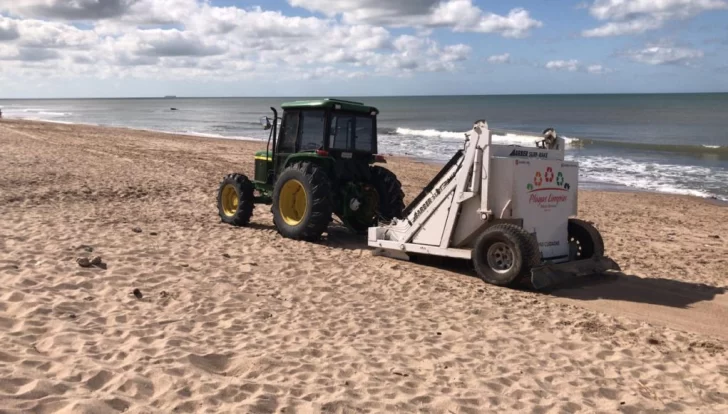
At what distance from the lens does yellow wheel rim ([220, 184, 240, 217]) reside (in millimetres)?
10602

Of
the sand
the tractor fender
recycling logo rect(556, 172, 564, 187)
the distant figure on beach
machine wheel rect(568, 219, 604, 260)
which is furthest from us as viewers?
the tractor fender

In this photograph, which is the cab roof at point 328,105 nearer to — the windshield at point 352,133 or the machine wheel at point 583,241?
the windshield at point 352,133

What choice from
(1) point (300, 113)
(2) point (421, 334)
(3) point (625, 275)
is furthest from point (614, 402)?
(1) point (300, 113)

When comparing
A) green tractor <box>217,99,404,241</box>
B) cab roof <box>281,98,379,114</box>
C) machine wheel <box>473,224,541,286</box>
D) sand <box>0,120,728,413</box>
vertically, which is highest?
cab roof <box>281,98,379,114</box>

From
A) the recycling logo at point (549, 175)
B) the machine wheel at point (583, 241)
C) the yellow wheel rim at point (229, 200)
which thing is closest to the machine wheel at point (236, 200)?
the yellow wheel rim at point (229, 200)

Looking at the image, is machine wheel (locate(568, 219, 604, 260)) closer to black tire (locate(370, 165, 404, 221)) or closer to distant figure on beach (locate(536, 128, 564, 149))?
distant figure on beach (locate(536, 128, 564, 149))

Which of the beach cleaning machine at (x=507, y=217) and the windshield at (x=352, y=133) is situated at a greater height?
the windshield at (x=352, y=133)

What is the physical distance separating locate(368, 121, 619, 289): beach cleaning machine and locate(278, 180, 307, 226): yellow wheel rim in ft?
6.92

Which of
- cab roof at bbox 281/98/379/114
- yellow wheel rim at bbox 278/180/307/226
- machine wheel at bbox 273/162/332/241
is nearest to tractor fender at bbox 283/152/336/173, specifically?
machine wheel at bbox 273/162/332/241

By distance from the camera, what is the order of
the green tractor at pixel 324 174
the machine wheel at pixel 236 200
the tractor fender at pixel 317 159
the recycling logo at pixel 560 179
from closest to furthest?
the recycling logo at pixel 560 179 < the green tractor at pixel 324 174 < the tractor fender at pixel 317 159 < the machine wheel at pixel 236 200

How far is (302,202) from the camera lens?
9.76 m

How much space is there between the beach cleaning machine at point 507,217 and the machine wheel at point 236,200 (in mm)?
3122

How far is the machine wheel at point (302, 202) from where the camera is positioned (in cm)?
900

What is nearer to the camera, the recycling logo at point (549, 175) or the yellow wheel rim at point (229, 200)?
the recycling logo at point (549, 175)
